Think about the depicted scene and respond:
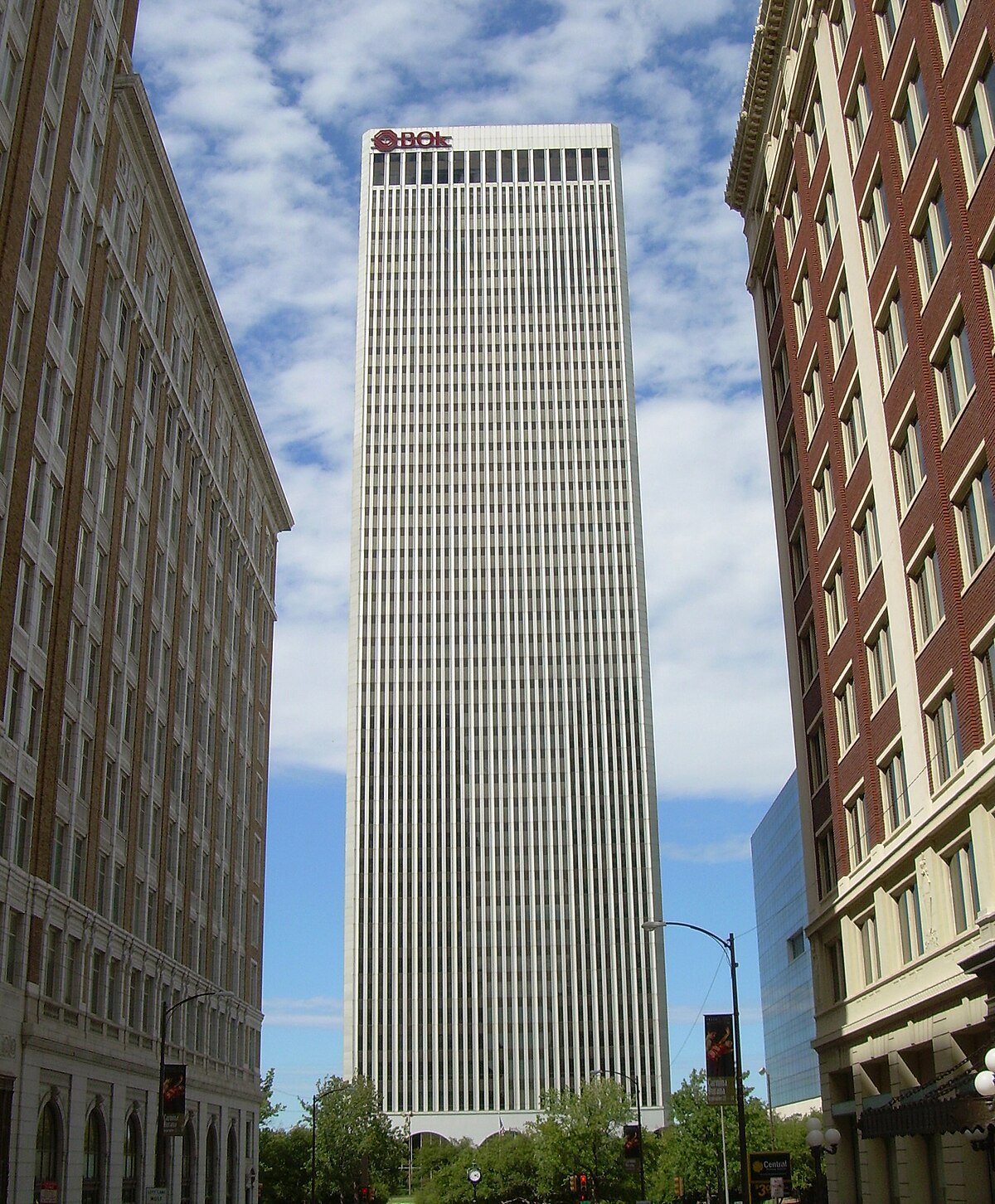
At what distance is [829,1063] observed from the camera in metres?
47.9

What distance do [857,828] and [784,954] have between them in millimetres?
124281

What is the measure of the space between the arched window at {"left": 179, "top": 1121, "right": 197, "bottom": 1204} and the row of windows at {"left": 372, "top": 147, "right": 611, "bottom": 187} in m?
132

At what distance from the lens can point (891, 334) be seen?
40.5 meters

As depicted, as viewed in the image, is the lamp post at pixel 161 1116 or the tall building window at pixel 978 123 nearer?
the tall building window at pixel 978 123

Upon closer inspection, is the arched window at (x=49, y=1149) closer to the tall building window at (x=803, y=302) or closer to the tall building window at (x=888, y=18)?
the tall building window at (x=803, y=302)

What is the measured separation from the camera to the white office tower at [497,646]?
14562 cm

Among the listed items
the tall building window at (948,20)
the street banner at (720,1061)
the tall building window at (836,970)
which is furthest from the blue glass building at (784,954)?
the tall building window at (948,20)

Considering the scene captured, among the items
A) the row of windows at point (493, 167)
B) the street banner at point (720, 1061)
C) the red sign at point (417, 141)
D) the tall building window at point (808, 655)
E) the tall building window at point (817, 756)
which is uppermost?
the red sign at point (417, 141)

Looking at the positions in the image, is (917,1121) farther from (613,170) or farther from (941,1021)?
(613,170)

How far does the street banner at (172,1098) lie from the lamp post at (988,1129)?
30448mm

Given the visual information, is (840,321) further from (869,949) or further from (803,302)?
(869,949)

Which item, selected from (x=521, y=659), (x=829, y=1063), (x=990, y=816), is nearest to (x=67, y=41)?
(x=990, y=816)

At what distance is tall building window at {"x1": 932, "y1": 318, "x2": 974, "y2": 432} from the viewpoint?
108 feet

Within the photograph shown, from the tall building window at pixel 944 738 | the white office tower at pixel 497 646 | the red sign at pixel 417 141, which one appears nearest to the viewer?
the tall building window at pixel 944 738
